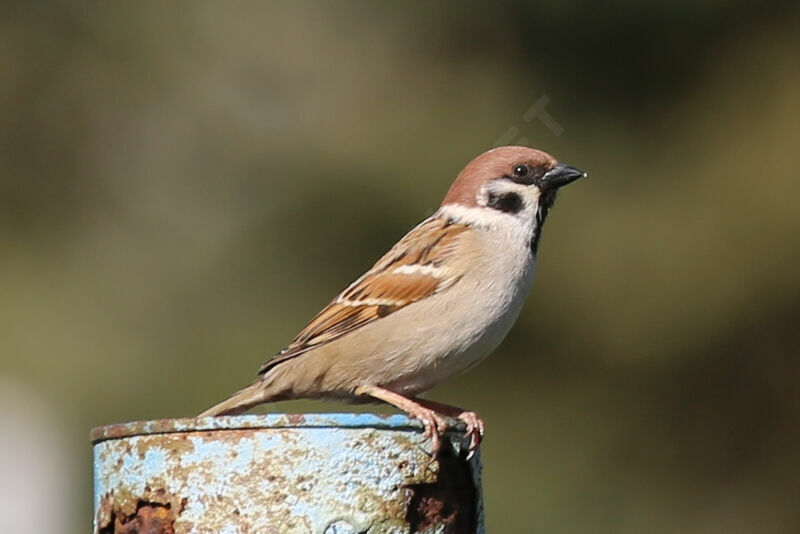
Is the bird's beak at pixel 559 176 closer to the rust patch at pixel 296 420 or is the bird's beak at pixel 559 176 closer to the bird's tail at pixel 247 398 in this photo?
the bird's tail at pixel 247 398

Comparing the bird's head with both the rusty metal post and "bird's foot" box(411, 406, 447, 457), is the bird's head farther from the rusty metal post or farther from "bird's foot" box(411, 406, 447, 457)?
the rusty metal post

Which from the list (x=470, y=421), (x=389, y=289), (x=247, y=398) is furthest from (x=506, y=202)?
(x=470, y=421)

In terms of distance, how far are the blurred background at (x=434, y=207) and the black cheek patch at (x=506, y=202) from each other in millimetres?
1964

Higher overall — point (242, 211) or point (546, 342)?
point (242, 211)

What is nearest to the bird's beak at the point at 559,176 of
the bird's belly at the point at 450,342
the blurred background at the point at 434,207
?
the bird's belly at the point at 450,342

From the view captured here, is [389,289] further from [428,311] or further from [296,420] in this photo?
[296,420]

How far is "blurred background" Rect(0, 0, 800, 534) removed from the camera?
603 centimetres

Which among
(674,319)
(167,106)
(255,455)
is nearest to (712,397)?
(674,319)

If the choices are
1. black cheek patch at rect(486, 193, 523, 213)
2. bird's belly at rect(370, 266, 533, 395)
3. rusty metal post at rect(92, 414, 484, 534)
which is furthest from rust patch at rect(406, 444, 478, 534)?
black cheek patch at rect(486, 193, 523, 213)

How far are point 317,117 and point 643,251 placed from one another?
163 centimetres

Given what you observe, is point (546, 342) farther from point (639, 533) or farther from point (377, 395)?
point (377, 395)

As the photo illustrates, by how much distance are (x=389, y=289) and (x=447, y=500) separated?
1.32 m

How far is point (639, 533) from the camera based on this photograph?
20.2ft

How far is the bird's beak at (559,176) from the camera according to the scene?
389 cm
